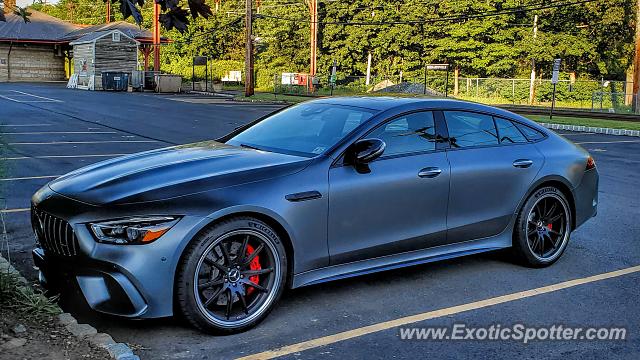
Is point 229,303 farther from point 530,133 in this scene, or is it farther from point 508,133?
point 530,133

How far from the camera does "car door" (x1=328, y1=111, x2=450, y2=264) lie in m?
4.79

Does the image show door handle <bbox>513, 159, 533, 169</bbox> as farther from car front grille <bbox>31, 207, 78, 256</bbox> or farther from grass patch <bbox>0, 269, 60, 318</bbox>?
grass patch <bbox>0, 269, 60, 318</bbox>

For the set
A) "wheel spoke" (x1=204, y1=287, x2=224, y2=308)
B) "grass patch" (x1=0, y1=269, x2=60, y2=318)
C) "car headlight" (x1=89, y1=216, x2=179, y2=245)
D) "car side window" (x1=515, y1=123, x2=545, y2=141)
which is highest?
"car side window" (x1=515, y1=123, x2=545, y2=141)

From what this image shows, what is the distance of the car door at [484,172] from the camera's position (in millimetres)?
5441

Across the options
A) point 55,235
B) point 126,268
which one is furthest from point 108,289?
point 55,235

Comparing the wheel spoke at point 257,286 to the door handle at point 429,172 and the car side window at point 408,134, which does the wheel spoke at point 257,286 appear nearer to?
the car side window at point 408,134

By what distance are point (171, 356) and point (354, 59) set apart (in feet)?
203

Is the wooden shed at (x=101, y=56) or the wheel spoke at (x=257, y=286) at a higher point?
the wooden shed at (x=101, y=56)

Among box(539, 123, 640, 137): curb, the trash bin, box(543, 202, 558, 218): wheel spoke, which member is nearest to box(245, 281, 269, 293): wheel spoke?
box(543, 202, 558, 218): wheel spoke

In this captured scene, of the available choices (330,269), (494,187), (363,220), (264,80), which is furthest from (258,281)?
(264,80)

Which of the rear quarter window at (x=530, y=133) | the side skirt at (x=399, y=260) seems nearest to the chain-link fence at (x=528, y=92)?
the rear quarter window at (x=530, y=133)

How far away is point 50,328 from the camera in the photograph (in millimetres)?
4051

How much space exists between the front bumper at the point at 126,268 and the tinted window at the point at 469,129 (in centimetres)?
242

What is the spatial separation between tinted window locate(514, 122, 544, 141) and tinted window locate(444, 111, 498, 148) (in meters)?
0.35
